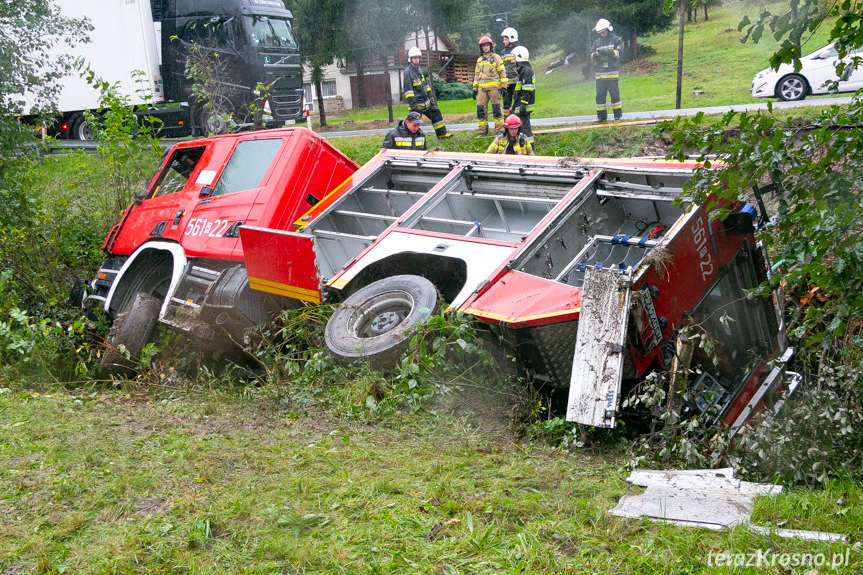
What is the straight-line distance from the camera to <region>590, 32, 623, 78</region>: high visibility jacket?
43.1 feet

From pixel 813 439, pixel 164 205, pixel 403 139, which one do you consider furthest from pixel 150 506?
pixel 403 139

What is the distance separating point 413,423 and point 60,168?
516 inches

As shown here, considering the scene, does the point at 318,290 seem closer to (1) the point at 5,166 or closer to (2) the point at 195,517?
(2) the point at 195,517

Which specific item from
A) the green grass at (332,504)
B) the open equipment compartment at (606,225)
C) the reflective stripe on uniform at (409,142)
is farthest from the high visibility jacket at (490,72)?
the green grass at (332,504)

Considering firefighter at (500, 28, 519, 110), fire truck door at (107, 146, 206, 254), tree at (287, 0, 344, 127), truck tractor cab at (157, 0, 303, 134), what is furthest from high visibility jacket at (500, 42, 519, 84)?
tree at (287, 0, 344, 127)

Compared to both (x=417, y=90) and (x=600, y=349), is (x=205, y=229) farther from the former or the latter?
(x=417, y=90)

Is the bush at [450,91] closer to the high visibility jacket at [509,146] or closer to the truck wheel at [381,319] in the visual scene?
the high visibility jacket at [509,146]

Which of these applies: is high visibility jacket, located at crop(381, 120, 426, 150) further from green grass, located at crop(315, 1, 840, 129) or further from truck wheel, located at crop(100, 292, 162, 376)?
green grass, located at crop(315, 1, 840, 129)

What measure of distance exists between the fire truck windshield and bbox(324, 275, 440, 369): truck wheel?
14.7 metres

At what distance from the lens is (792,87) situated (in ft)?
48.1

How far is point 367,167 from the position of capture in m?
7.56

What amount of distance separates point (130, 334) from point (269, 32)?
1405 centimetres

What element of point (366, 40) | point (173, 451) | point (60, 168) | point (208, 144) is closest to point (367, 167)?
point (208, 144)

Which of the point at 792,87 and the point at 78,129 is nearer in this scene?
the point at 792,87
